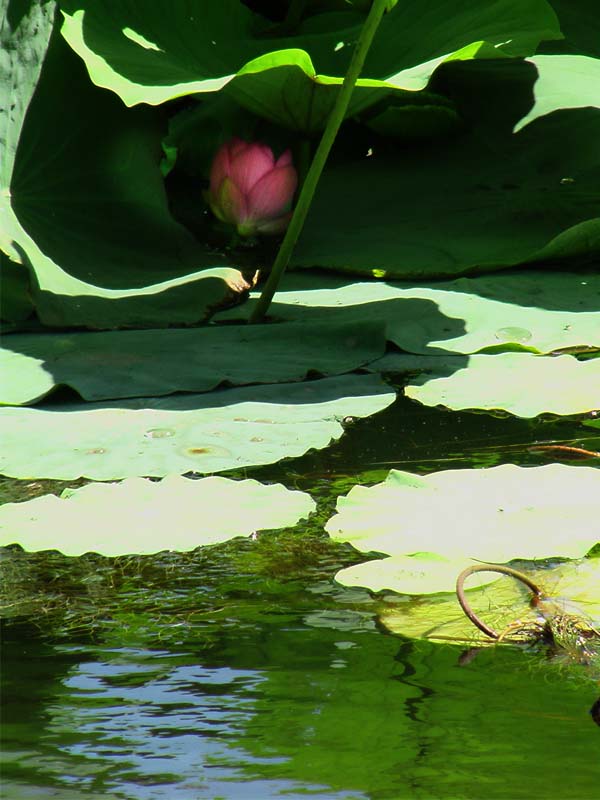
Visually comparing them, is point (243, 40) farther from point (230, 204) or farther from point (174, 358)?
point (174, 358)

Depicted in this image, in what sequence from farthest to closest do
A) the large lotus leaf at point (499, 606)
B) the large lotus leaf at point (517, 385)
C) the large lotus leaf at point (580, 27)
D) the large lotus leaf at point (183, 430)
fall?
the large lotus leaf at point (580, 27) < the large lotus leaf at point (517, 385) < the large lotus leaf at point (183, 430) < the large lotus leaf at point (499, 606)

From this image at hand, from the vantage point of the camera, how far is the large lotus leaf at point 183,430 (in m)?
1.37

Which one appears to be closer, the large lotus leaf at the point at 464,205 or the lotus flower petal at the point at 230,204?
the large lotus leaf at the point at 464,205

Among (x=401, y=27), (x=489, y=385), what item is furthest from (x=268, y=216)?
(x=489, y=385)

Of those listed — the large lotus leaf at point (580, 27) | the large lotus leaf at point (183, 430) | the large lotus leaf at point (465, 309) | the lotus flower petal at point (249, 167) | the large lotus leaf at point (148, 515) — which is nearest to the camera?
the large lotus leaf at point (148, 515)

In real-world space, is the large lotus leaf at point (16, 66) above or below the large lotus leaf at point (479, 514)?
above

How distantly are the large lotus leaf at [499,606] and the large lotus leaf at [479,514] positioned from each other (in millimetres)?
33

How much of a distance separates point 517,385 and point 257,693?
85 cm

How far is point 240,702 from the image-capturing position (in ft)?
2.78

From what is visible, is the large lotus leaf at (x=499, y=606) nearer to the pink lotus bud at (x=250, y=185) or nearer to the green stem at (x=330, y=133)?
the green stem at (x=330, y=133)

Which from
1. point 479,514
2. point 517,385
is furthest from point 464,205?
point 479,514

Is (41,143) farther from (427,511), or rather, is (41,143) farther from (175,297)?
(427,511)

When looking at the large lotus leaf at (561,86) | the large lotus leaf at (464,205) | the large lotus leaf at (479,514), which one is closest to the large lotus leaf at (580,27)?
the large lotus leaf at (561,86)

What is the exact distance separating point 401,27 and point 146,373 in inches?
43.2
